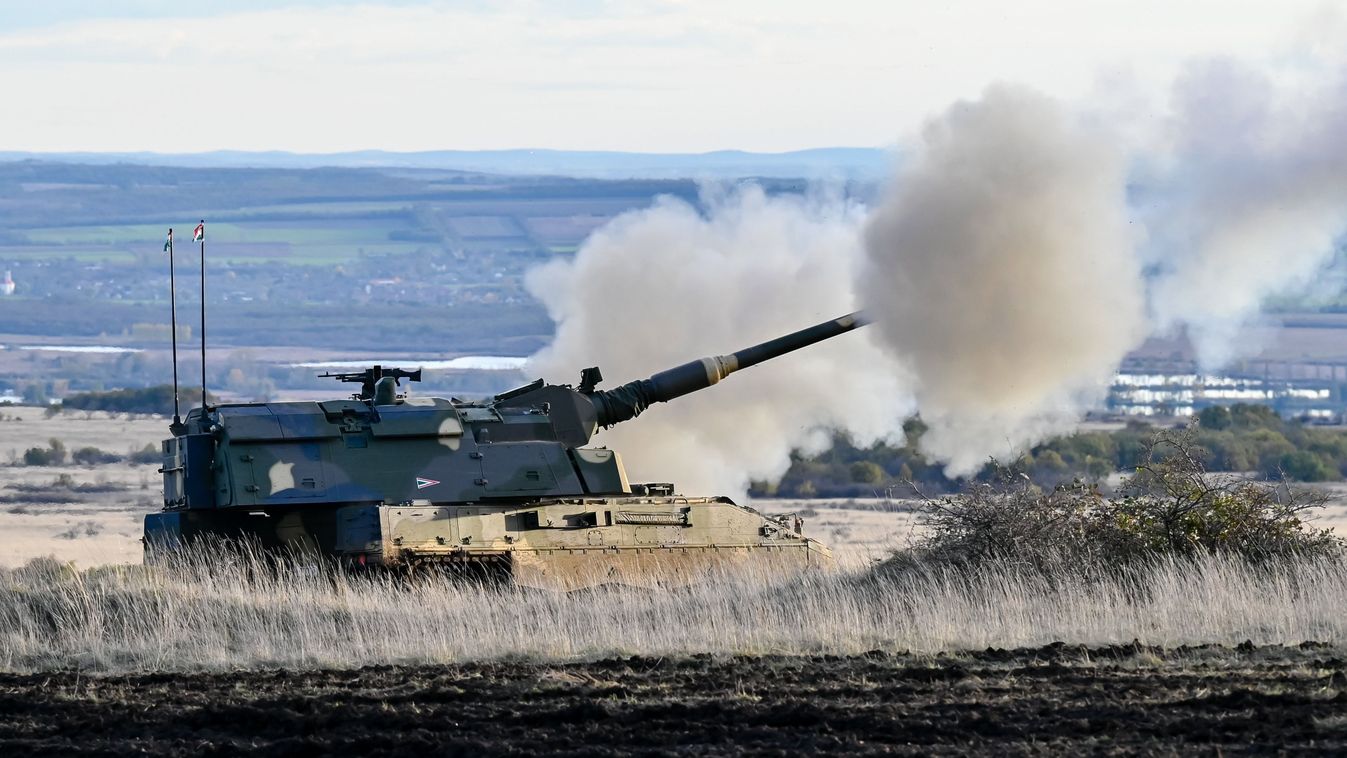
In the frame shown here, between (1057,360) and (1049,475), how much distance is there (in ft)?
110

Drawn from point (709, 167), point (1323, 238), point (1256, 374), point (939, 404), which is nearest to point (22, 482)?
point (939, 404)

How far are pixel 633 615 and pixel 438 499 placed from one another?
402 cm

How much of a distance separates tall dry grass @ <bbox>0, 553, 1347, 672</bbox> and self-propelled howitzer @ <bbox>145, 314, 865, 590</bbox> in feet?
1.74

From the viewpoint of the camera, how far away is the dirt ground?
1187cm

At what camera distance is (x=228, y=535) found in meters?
22.0

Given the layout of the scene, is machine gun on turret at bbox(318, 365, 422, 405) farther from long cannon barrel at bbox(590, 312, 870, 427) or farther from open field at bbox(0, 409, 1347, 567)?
open field at bbox(0, 409, 1347, 567)

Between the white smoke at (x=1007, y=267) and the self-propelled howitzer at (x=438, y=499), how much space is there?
392cm

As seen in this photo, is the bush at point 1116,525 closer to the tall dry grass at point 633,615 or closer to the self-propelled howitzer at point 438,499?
the tall dry grass at point 633,615

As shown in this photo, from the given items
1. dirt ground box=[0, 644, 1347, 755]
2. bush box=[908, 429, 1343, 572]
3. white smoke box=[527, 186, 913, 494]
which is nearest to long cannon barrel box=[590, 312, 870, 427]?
bush box=[908, 429, 1343, 572]

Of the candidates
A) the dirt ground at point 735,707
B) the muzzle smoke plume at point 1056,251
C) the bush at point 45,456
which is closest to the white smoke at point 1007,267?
the muzzle smoke plume at point 1056,251

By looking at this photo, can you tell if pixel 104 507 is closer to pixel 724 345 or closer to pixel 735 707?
pixel 724 345

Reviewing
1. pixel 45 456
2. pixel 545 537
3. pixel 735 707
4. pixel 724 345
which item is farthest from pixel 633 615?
pixel 45 456

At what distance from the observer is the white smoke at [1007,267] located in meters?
25.3

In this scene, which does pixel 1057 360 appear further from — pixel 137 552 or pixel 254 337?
pixel 254 337
